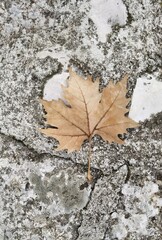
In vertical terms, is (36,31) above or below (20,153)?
above

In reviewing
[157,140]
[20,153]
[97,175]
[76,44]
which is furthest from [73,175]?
[76,44]

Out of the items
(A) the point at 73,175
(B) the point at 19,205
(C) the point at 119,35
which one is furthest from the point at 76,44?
(B) the point at 19,205

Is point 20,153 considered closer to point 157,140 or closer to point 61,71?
point 61,71

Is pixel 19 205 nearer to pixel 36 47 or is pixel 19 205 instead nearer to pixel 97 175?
pixel 97 175

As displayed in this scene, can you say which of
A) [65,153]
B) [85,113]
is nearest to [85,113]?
[85,113]

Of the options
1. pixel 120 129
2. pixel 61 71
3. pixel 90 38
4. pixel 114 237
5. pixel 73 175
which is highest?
pixel 90 38
